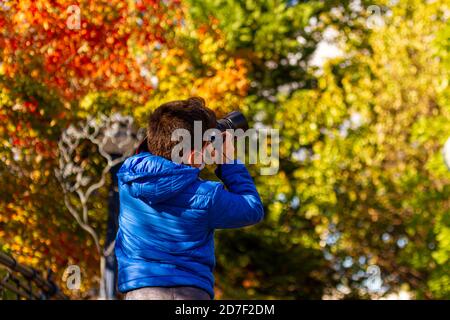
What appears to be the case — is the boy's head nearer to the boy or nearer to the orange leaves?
the boy

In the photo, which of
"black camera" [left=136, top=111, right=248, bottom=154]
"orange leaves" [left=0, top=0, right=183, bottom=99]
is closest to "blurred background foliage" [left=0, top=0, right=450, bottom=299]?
"orange leaves" [left=0, top=0, right=183, bottom=99]

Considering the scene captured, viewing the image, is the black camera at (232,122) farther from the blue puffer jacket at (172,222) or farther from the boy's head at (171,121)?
the blue puffer jacket at (172,222)

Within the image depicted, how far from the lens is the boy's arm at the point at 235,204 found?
3086mm

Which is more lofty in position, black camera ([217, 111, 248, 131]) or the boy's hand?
black camera ([217, 111, 248, 131])

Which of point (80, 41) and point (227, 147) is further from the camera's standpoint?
point (80, 41)

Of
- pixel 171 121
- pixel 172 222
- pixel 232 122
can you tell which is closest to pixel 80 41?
pixel 232 122

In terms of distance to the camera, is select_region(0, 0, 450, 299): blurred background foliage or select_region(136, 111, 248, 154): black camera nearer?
select_region(136, 111, 248, 154): black camera

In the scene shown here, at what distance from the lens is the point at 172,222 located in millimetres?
3096

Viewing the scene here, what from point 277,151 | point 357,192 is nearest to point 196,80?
point 277,151

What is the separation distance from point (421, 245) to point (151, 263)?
44.4 ft

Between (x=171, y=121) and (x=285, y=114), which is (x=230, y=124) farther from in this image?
(x=285, y=114)

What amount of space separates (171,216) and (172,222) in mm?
23

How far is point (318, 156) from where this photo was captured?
16000 millimetres

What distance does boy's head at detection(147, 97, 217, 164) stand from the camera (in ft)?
10.3
